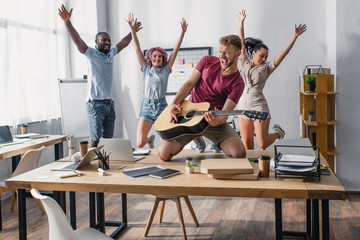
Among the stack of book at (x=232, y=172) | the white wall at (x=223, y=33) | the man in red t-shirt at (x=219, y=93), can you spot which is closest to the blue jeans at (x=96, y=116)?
the white wall at (x=223, y=33)

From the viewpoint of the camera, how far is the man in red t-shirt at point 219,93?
8.55ft

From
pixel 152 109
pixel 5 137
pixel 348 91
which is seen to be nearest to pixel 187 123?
pixel 152 109

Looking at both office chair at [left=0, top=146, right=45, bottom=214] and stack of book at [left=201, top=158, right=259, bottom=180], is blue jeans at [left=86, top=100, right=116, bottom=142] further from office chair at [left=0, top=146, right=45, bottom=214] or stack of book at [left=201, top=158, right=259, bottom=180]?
stack of book at [left=201, top=158, right=259, bottom=180]

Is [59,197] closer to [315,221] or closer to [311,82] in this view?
[315,221]

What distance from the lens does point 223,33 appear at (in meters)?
5.28

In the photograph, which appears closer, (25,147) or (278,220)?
(278,220)

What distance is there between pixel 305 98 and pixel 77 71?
315 cm

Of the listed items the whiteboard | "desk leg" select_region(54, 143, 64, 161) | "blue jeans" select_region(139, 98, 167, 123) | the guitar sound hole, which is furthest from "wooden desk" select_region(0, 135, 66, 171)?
the guitar sound hole

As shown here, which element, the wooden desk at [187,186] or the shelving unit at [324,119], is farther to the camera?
the shelving unit at [324,119]

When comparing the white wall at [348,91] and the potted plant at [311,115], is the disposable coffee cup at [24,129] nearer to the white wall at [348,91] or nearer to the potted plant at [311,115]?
the potted plant at [311,115]

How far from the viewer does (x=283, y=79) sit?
509 cm

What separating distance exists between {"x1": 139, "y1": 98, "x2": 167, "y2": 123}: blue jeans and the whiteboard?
1184 millimetres

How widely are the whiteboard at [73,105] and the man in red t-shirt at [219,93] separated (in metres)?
2.38

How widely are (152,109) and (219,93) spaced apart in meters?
1.43
